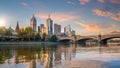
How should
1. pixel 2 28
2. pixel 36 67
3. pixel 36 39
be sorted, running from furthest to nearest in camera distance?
pixel 36 39 < pixel 2 28 < pixel 36 67

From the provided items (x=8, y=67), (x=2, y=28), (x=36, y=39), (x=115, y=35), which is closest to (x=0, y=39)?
(x=2, y=28)

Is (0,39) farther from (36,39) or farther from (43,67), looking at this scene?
(43,67)

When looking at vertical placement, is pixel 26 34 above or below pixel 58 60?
above

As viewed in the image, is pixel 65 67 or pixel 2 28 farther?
pixel 2 28

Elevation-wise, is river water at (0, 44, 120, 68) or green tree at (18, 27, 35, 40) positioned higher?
green tree at (18, 27, 35, 40)

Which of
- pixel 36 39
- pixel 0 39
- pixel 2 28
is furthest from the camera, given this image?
pixel 36 39

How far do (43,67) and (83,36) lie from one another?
14864cm

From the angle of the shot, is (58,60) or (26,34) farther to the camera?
(26,34)

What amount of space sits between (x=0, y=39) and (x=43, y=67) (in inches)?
3913

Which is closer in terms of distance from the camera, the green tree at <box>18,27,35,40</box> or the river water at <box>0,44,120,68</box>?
the river water at <box>0,44,120,68</box>

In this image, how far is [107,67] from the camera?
22266mm

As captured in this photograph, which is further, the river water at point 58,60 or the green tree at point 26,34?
the green tree at point 26,34

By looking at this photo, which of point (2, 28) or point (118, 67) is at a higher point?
point (2, 28)

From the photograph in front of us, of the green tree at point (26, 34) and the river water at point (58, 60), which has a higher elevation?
the green tree at point (26, 34)
